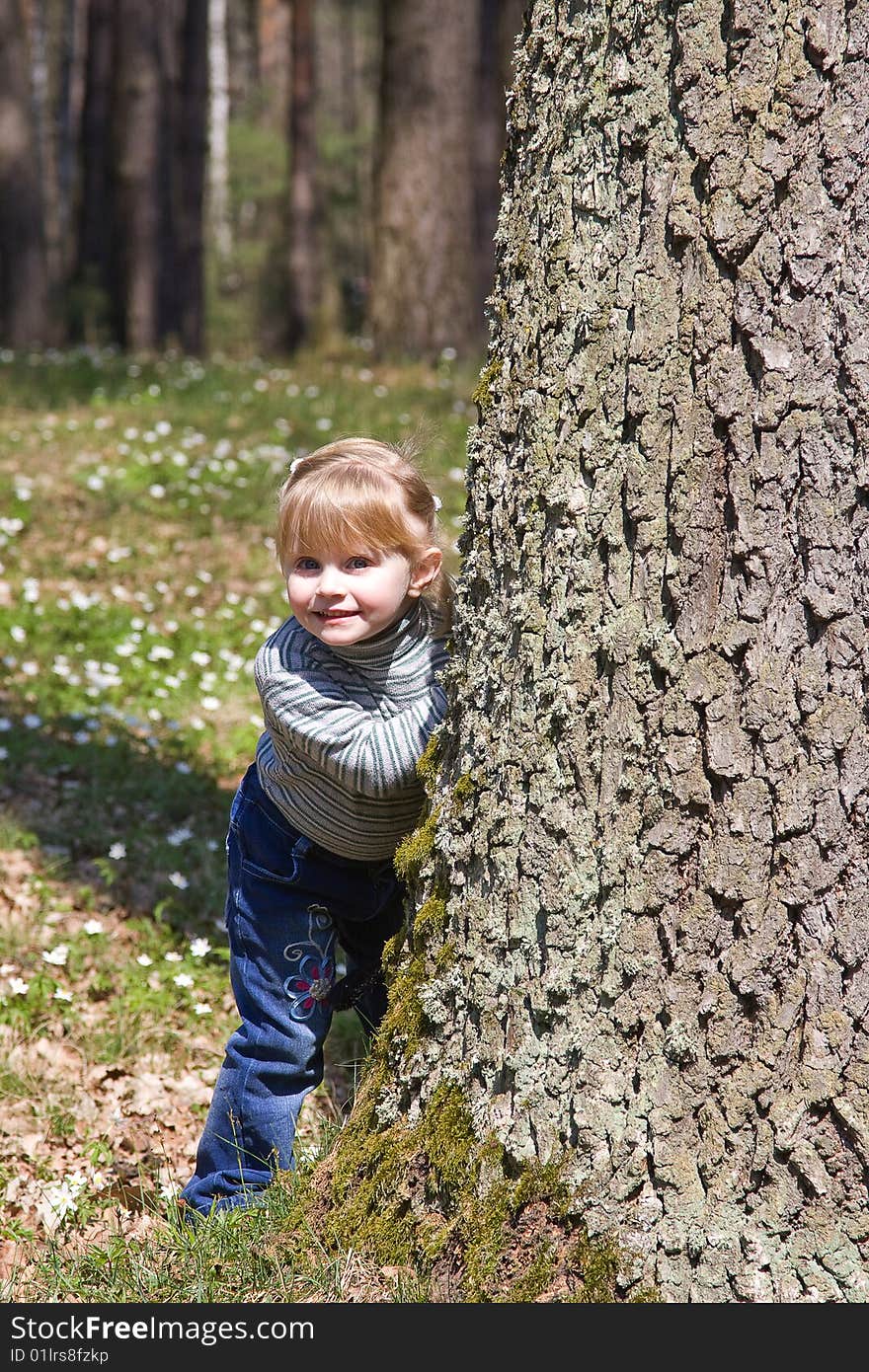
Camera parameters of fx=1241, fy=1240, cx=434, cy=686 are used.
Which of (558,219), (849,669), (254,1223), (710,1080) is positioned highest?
(558,219)

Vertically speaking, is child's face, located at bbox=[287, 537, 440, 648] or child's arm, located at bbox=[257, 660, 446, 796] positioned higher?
child's face, located at bbox=[287, 537, 440, 648]

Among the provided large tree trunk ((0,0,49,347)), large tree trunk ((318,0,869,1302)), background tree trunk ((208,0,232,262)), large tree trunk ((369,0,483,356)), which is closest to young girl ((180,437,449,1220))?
large tree trunk ((318,0,869,1302))

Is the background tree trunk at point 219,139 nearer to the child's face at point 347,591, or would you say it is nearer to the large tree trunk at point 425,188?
the large tree trunk at point 425,188

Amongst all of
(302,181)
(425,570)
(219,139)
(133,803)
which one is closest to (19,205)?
(133,803)

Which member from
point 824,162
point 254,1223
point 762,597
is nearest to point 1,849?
point 254,1223

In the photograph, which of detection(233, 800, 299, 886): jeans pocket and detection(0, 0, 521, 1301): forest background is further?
detection(0, 0, 521, 1301): forest background

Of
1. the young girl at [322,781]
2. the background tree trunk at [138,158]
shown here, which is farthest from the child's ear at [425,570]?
the background tree trunk at [138,158]

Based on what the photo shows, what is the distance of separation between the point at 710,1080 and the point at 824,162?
1.36 meters

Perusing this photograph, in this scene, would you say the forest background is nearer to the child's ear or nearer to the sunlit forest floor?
the sunlit forest floor

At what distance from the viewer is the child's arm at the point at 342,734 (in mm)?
2271

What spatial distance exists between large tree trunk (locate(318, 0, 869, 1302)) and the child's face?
375 millimetres

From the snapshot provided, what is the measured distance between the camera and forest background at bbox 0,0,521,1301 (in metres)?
2.82
